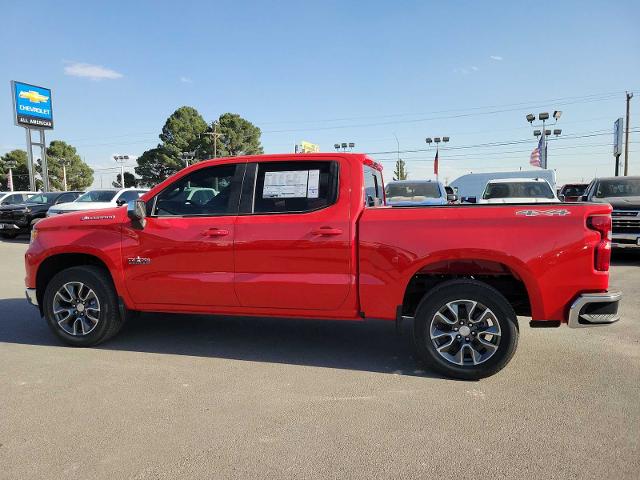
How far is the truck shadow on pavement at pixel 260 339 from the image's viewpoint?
4.55m

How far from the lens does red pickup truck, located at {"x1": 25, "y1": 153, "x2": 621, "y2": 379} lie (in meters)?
3.82

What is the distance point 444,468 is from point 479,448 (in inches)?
13.4

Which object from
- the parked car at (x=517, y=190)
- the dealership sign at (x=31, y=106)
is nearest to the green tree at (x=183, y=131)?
the dealership sign at (x=31, y=106)

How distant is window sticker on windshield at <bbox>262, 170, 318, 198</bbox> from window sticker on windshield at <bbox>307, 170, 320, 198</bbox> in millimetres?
31

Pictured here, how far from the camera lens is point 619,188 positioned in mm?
11703

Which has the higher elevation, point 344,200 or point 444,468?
point 344,200

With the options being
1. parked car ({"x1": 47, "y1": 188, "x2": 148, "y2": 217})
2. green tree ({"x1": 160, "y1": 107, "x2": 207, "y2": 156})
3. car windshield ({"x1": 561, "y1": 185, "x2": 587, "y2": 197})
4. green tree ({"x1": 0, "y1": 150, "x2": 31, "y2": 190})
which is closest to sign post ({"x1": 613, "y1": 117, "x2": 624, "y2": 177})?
car windshield ({"x1": 561, "y1": 185, "x2": 587, "y2": 197})

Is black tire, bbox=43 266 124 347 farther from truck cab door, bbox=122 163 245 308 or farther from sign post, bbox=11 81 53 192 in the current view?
sign post, bbox=11 81 53 192

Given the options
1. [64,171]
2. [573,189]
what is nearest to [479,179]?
[573,189]

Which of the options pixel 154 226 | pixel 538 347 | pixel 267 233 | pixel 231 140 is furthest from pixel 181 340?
pixel 231 140

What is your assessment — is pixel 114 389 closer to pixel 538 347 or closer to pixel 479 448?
pixel 479 448

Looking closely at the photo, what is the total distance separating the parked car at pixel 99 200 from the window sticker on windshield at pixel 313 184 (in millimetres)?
11360

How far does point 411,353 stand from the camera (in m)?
4.71

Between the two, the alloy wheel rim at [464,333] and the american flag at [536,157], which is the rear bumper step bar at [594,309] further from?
the american flag at [536,157]
